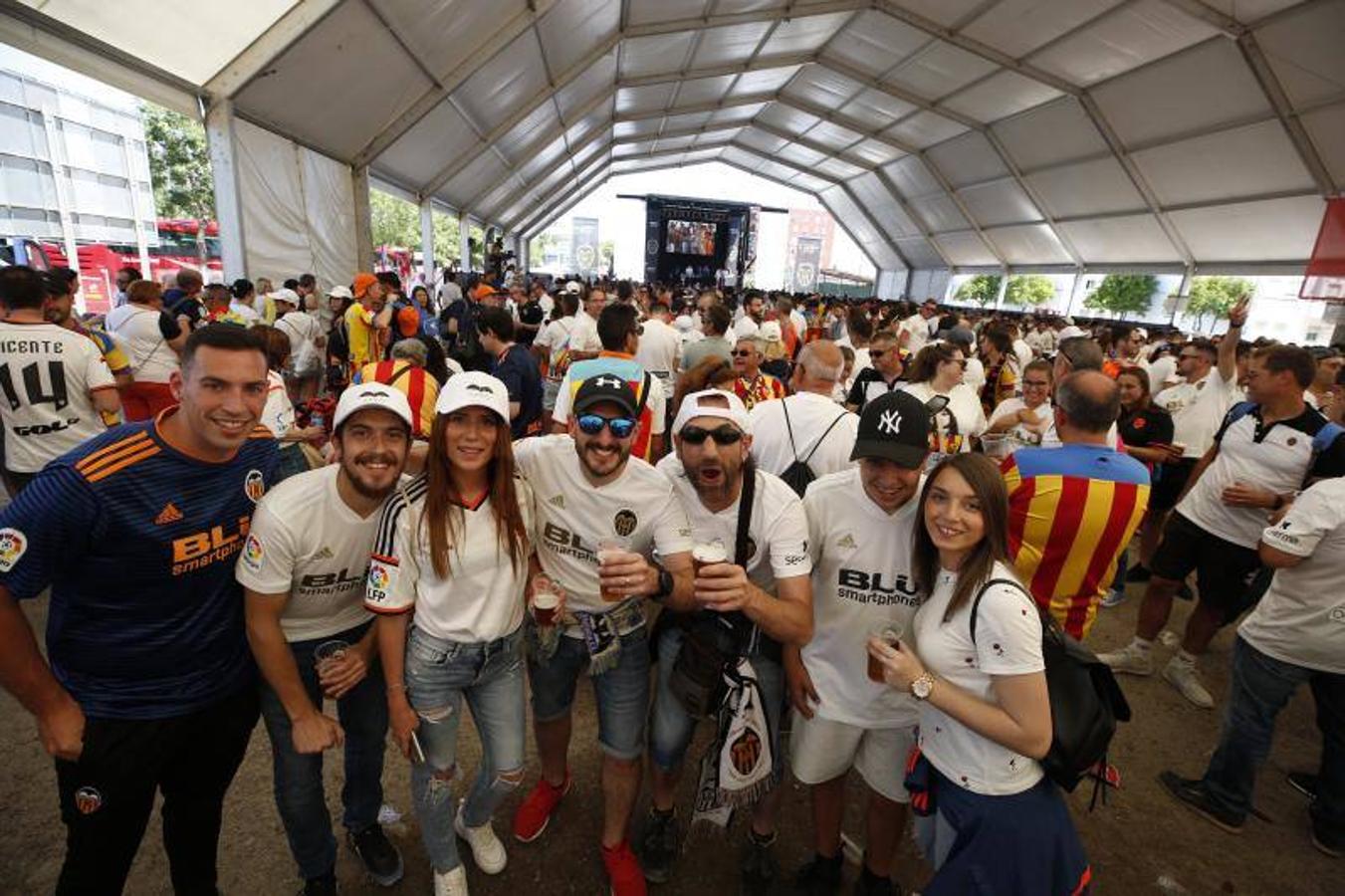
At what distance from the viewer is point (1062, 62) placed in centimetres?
1594

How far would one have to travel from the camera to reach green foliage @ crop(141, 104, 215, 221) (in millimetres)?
28969

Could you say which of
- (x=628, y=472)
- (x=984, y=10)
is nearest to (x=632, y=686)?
(x=628, y=472)

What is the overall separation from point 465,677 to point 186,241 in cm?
2847

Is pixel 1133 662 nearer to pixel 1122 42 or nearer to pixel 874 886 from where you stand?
pixel 874 886

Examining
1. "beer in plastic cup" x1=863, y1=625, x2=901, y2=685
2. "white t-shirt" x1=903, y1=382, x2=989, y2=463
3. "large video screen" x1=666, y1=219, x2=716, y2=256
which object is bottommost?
"beer in plastic cup" x1=863, y1=625, x2=901, y2=685

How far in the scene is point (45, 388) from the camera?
11.2ft

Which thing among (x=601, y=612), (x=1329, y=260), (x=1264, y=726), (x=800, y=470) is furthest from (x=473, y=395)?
(x=1329, y=260)

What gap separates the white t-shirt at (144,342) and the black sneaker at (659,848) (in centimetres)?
508

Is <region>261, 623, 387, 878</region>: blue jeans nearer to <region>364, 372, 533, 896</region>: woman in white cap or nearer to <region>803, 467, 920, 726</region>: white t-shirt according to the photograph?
<region>364, 372, 533, 896</region>: woman in white cap

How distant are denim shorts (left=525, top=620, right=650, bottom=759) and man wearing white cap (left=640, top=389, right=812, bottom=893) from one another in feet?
0.28

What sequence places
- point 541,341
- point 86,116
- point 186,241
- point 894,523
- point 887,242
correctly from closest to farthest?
point 894,523 < point 541,341 < point 86,116 < point 186,241 < point 887,242

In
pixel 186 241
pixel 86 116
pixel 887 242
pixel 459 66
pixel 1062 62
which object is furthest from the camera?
pixel 887 242

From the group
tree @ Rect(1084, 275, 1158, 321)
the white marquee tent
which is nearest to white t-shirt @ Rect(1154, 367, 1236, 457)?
the white marquee tent

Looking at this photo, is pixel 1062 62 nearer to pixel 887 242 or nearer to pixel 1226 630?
pixel 1226 630
